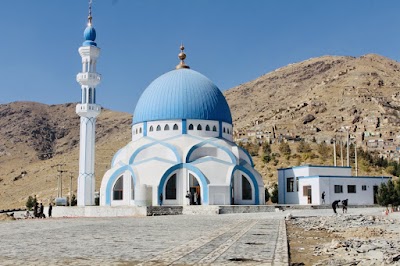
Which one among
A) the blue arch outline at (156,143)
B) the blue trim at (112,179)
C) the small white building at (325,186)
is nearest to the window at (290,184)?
the small white building at (325,186)

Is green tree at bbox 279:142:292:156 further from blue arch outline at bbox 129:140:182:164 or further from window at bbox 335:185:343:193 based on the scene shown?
blue arch outline at bbox 129:140:182:164

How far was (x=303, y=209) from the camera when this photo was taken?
31.6 meters

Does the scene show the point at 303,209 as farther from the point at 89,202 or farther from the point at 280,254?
the point at 280,254

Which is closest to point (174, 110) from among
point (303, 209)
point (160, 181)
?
point (160, 181)

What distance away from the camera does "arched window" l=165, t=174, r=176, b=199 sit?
33.2m

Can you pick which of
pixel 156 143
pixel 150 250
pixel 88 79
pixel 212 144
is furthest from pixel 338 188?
pixel 150 250

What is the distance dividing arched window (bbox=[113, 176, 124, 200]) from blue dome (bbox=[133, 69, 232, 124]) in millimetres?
4967

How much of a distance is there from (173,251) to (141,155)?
83.3 ft

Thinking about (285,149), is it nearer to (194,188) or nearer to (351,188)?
(351,188)

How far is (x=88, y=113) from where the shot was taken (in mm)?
34844

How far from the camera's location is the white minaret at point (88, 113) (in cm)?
3391

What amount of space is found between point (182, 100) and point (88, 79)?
21.3ft

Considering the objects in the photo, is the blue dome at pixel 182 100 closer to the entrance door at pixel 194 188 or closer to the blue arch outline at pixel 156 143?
the blue arch outline at pixel 156 143

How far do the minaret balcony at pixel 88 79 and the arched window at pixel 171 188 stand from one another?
27.2 feet
